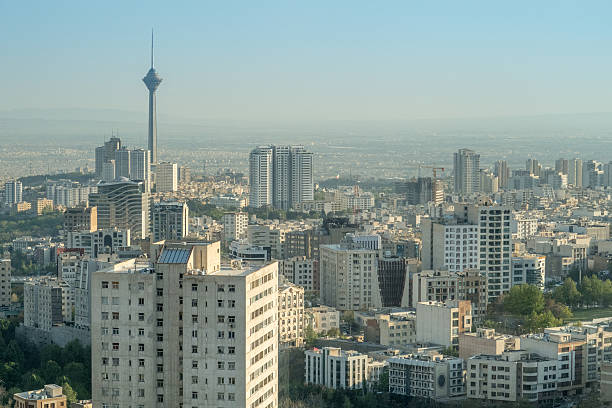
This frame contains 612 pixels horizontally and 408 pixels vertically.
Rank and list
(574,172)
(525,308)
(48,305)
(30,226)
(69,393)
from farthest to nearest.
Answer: (574,172)
(30,226)
(48,305)
(525,308)
(69,393)

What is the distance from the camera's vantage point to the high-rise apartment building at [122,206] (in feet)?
106

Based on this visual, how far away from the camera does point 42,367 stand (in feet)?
57.4

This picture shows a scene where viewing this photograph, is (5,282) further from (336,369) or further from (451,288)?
(336,369)

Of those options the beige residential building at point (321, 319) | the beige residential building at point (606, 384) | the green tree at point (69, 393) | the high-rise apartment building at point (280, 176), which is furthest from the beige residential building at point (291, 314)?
the high-rise apartment building at point (280, 176)

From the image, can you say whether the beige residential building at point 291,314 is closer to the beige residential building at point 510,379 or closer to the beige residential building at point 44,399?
the beige residential building at point 510,379

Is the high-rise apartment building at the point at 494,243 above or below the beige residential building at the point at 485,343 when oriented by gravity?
above

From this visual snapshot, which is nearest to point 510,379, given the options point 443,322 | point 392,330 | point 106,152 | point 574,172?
point 443,322

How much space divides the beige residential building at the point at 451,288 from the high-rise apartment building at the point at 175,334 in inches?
412

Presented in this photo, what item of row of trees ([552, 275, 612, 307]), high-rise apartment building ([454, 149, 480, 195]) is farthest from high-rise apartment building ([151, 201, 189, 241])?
high-rise apartment building ([454, 149, 480, 195])

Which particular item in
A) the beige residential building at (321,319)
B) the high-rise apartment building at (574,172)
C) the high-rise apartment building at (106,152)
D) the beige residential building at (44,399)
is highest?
the high-rise apartment building at (106,152)

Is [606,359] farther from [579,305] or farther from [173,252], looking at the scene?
[173,252]

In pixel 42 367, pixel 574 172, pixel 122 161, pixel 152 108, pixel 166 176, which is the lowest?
pixel 42 367

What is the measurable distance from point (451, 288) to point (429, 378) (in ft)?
15.1

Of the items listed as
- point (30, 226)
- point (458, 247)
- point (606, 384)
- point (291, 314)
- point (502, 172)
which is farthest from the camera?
point (502, 172)
